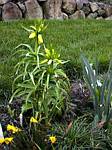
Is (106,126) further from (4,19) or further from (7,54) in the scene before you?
(4,19)

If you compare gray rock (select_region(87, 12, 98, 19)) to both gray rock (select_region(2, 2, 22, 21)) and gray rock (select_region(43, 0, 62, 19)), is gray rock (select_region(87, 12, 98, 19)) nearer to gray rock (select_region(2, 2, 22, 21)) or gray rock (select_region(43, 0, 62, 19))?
gray rock (select_region(43, 0, 62, 19))

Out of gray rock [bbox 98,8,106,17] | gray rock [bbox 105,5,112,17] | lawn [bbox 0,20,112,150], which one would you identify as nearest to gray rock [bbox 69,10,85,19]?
gray rock [bbox 98,8,106,17]

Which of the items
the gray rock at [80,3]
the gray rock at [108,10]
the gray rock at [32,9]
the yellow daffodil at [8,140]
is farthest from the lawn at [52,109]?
the gray rock at [108,10]

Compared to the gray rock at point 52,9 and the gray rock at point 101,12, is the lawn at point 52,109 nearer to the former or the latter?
the gray rock at point 52,9

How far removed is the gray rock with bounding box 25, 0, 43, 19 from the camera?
8.30 m

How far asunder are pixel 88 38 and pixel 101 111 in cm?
335

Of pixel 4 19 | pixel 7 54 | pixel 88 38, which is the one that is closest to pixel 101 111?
pixel 7 54

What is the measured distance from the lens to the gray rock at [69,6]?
29.9 feet

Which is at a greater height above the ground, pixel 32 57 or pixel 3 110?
pixel 32 57

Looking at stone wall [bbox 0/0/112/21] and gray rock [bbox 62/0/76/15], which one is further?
gray rock [bbox 62/0/76/15]

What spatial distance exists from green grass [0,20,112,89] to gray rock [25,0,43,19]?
0.78 meters

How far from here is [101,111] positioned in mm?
3398

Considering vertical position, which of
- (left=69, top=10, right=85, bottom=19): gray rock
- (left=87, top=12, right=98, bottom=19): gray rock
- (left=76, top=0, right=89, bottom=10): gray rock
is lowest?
(left=87, top=12, right=98, bottom=19): gray rock

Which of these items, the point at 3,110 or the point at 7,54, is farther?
the point at 7,54
